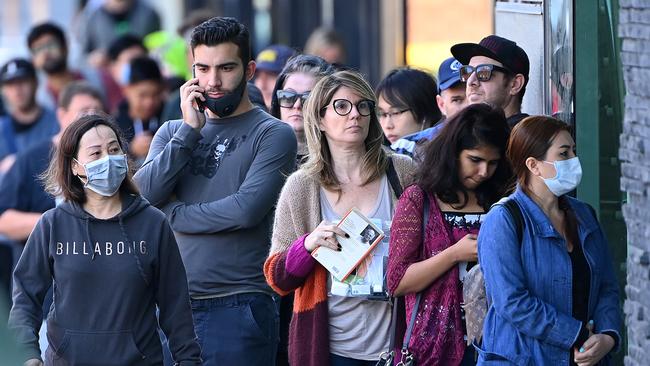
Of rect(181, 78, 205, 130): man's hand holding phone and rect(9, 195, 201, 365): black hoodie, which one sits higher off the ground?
rect(181, 78, 205, 130): man's hand holding phone

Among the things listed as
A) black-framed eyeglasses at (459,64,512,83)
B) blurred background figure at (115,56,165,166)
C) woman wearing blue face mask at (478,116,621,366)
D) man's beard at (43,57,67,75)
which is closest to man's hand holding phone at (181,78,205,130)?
black-framed eyeglasses at (459,64,512,83)

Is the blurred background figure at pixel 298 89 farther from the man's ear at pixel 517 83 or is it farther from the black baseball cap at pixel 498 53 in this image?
the man's ear at pixel 517 83

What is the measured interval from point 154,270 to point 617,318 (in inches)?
71.6

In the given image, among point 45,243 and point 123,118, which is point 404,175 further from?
point 123,118

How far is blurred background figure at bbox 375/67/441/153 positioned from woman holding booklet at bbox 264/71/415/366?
1406 millimetres

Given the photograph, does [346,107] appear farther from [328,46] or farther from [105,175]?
[328,46]

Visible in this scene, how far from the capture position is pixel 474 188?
20.6 ft

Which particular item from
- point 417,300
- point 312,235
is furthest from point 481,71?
point 417,300

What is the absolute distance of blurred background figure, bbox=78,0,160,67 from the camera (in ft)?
55.5

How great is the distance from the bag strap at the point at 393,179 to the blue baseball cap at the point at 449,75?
1070 mm

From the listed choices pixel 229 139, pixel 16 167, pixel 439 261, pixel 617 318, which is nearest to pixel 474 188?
pixel 439 261

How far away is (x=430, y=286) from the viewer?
614cm

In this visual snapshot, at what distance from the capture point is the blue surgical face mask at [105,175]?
6.21 m

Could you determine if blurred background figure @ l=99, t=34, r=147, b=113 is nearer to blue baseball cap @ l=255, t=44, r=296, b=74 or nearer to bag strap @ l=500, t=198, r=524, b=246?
blue baseball cap @ l=255, t=44, r=296, b=74
